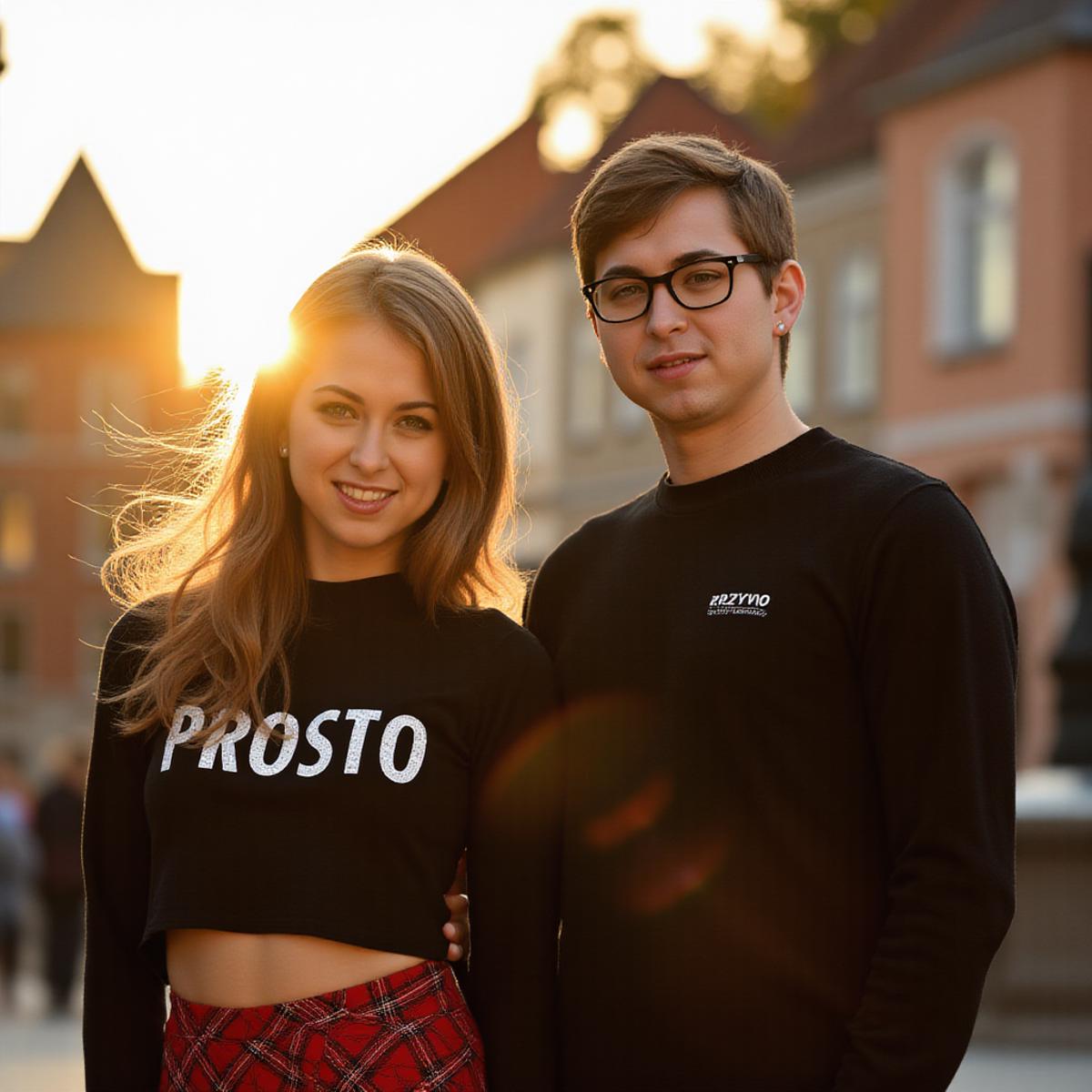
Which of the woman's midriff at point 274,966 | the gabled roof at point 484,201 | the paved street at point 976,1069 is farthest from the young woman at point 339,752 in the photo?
the gabled roof at point 484,201

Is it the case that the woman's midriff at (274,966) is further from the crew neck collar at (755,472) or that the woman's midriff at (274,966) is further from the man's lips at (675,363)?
the man's lips at (675,363)

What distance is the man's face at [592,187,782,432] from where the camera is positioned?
4086mm

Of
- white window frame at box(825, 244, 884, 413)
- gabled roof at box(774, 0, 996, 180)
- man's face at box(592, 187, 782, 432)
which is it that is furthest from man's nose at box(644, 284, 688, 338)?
gabled roof at box(774, 0, 996, 180)

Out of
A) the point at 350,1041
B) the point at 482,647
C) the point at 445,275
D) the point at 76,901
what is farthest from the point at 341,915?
the point at 76,901

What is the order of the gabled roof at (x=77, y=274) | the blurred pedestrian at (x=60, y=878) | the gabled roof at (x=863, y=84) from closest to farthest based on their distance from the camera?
the blurred pedestrian at (x=60, y=878) < the gabled roof at (x=863, y=84) < the gabled roof at (x=77, y=274)

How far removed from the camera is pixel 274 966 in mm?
4004

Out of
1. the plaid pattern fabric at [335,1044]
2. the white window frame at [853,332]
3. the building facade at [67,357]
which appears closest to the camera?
the plaid pattern fabric at [335,1044]

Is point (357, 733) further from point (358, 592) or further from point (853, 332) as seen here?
point (853, 332)

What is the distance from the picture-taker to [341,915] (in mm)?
4016

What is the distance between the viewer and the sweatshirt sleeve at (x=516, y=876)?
4.13 m

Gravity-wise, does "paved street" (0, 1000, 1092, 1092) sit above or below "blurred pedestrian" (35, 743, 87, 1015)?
below

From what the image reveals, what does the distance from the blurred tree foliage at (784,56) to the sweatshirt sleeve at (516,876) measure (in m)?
37.6

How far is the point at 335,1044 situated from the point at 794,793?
2.83 feet

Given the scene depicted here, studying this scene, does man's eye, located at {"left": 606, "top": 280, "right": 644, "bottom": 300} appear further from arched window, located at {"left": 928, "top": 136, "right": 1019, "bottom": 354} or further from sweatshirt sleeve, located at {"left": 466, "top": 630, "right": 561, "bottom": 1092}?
arched window, located at {"left": 928, "top": 136, "right": 1019, "bottom": 354}
